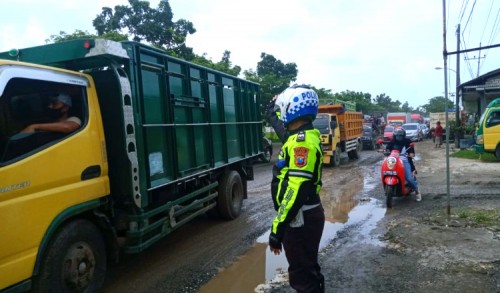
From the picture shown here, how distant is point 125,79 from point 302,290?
2795mm

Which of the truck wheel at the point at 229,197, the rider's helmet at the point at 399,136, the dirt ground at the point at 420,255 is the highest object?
the rider's helmet at the point at 399,136

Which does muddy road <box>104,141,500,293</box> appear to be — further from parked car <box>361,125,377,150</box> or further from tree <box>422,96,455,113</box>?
tree <box>422,96,455,113</box>

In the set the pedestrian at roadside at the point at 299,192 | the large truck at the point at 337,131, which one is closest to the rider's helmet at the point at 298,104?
the pedestrian at roadside at the point at 299,192

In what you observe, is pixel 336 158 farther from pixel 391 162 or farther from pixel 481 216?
pixel 481 216

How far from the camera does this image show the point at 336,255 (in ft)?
17.2

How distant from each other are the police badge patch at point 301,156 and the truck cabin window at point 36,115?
2.12 m

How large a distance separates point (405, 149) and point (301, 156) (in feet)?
21.6

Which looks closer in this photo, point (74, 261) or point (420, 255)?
point (74, 261)

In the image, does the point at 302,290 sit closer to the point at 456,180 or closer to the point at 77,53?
the point at 77,53

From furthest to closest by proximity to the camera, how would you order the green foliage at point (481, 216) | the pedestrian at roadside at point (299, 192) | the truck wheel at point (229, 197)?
the truck wheel at point (229, 197), the green foliage at point (481, 216), the pedestrian at roadside at point (299, 192)

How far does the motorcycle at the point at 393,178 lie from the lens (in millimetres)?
8100

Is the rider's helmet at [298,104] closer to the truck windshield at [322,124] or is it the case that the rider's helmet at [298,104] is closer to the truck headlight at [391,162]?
the truck headlight at [391,162]

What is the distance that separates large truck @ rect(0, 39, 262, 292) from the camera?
10.7 feet

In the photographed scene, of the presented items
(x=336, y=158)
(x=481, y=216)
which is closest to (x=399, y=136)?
(x=481, y=216)
